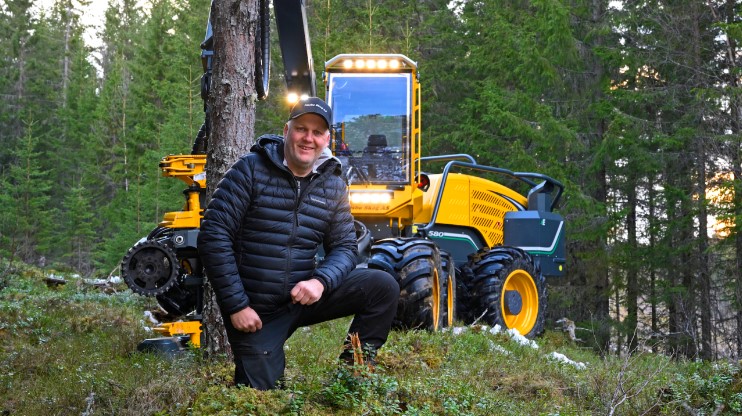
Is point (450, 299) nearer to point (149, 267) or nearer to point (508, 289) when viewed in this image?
point (508, 289)

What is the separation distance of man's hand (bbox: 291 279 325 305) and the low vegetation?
0.50m

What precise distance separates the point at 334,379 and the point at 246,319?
2.27ft

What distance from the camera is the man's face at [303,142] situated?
→ 14.9 feet

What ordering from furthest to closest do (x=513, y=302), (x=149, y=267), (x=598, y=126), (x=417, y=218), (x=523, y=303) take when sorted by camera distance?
(x=598, y=126) < (x=523, y=303) < (x=513, y=302) < (x=417, y=218) < (x=149, y=267)

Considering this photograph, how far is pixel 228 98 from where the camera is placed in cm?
635

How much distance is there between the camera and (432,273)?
8914 mm

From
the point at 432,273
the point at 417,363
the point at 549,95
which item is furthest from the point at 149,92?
the point at 417,363

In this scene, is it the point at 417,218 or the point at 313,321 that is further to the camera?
the point at 417,218

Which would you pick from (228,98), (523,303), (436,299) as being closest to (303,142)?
(228,98)

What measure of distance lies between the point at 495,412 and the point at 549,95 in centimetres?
1779

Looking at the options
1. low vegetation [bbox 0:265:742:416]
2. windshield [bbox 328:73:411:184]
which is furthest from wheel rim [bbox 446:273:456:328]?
windshield [bbox 328:73:411:184]

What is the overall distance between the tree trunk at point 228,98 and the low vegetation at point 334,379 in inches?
15.7

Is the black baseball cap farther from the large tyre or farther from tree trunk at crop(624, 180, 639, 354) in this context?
tree trunk at crop(624, 180, 639, 354)

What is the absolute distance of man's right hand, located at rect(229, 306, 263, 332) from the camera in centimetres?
439
